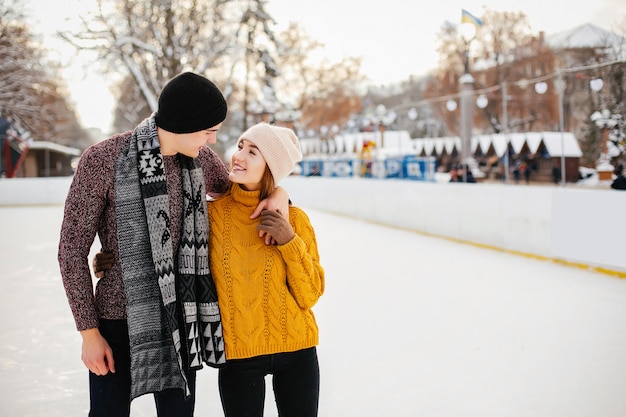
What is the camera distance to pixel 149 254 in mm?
1410

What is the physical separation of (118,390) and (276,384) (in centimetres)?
39

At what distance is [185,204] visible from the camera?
57.3 inches

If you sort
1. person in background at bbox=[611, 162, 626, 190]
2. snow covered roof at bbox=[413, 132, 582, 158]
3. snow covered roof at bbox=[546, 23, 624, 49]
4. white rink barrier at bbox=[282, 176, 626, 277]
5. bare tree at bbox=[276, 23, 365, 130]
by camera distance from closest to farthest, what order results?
white rink barrier at bbox=[282, 176, 626, 277] → person in background at bbox=[611, 162, 626, 190] → snow covered roof at bbox=[546, 23, 624, 49] → snow covered roof at bbox=[413, 132, 582, 158] → bare tree at bbox=[276, 23, 365, 130]

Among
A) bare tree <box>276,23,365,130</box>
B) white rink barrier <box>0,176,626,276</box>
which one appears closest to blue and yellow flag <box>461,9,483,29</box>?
white rink barrier <box>0,176,626,276</box>

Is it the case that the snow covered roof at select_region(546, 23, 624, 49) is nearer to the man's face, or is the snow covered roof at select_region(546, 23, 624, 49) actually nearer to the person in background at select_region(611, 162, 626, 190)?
the person in background at select_region(611, 162, 626, 190)

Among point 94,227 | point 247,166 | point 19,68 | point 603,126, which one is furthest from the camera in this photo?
point 19,68

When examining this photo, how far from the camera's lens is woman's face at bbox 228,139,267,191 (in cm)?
148

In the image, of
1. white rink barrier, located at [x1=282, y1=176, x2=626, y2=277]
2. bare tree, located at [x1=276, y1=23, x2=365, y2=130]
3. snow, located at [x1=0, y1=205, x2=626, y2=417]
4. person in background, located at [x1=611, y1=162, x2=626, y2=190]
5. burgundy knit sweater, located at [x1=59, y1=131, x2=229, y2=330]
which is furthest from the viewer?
bare tree, located at [x1=276, y1=23, x2=365, y2=130]

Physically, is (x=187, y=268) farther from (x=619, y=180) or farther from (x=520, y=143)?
(x=520, y=143)

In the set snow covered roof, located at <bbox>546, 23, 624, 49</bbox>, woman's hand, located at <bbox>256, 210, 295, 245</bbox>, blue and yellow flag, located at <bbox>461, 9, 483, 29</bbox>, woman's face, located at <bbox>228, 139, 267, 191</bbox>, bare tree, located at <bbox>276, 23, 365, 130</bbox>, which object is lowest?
woman's hand, located at <bbox>256, 210, 295, 245</bbox>

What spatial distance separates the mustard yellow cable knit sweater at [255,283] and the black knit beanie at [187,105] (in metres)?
0.21

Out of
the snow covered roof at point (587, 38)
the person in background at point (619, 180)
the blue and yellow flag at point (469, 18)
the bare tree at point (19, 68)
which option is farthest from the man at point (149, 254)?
the bare tree at point (19, 68)

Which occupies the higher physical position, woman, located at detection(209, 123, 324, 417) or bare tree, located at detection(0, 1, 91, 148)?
bare tree, located at detection(0, 1, 91, 148)

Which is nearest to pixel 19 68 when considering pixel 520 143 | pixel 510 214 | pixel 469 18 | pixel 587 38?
pixel 469 18
